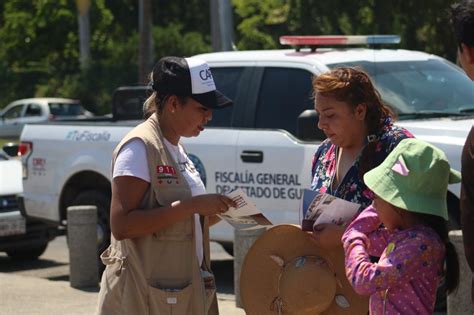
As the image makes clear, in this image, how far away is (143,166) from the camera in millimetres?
4027

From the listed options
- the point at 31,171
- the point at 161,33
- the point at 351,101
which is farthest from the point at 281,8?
the point at 351,101

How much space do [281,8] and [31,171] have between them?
20874mm

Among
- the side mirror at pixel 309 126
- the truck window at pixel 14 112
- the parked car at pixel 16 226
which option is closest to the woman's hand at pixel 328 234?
the side mirror at pixel 309 126

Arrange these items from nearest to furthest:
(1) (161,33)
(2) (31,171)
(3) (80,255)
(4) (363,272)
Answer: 1. (4) (363,272)
2. (3) (80,255)
3. (2) (31,171)
4. (1) (161,33)

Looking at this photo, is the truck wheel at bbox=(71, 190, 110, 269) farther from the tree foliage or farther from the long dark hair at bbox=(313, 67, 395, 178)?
the tree foliage

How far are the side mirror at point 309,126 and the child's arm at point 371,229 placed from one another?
4320 mm

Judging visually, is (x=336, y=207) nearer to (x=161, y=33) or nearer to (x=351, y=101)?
(x=351, y=101)

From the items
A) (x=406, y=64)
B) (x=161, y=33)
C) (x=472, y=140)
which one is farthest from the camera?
(x=161, y=33)

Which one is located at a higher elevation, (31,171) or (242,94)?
(242,94)

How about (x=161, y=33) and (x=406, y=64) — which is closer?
(x=406, y=64)

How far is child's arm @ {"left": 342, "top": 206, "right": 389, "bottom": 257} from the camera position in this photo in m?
3.87

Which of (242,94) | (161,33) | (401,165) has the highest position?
(401,165)

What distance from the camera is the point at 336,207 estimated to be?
406cm

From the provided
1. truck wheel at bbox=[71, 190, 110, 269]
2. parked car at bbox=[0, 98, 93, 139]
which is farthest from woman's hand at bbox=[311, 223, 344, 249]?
parked car at bbox=[0, 98, 93, 139]
